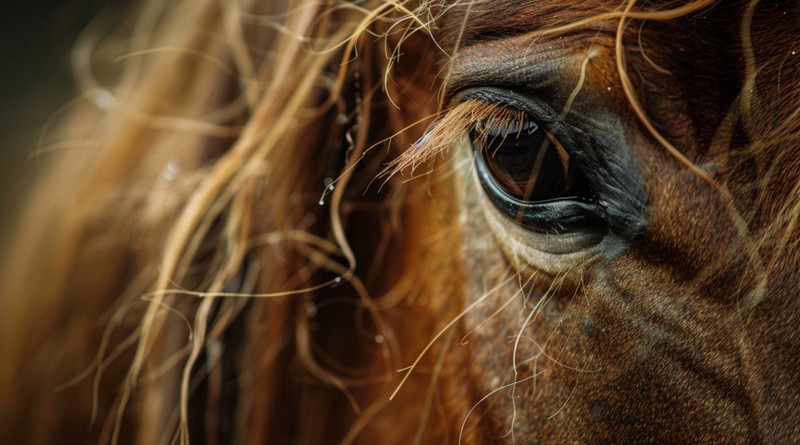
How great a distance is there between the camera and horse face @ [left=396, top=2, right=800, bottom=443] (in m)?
0.60

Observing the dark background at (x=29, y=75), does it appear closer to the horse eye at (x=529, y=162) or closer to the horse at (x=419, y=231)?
the horse at (x=419, y=231)

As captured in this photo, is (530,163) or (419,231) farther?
(419,231)

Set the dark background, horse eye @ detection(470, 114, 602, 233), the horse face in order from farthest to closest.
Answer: the dark background, horse eye @ detection(470, 114, 602, 233), the horse face

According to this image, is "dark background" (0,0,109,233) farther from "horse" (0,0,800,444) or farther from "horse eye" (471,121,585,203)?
"horse eye" (471,121,585,203)

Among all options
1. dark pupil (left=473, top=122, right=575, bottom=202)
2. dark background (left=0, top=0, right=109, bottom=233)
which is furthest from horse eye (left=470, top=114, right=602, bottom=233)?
dark background (left=0, top=0, right=109, bottom=233)

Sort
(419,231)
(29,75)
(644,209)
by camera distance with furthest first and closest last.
A: 1. (29,75)
2. (419,231)
3. (644,209)

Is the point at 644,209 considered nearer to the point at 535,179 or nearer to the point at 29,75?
the point at 535,179

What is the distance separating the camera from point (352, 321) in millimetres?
1035

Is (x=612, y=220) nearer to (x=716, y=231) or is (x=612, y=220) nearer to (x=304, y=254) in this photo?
(x=716, y=231)

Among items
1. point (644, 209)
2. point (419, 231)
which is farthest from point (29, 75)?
point (644, 209)

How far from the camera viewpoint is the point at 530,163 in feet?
2.35

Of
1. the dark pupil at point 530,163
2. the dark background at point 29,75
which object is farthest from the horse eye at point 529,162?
the dark background at point 29,75

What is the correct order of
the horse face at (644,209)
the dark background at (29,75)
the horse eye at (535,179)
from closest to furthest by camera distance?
the horse face at (644,209)
the horse eye at (535,179)
the dark background at (29,75)

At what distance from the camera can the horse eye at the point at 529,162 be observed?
27.6 inches
